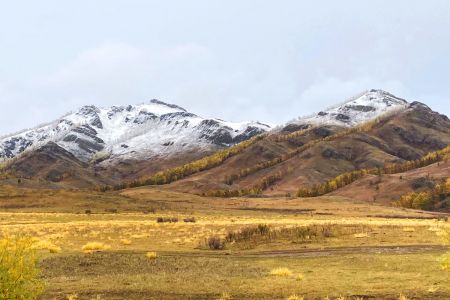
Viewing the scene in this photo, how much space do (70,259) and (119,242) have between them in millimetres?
13128

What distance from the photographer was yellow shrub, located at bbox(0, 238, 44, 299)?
16344 millimetres

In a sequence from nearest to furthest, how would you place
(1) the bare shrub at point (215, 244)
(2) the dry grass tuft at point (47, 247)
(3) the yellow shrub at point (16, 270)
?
(3) the yellow shrub at point (16, 270) < (2) the dry grass tuft at point (47, 247) < (1) the bare shrub at point (215, 244)

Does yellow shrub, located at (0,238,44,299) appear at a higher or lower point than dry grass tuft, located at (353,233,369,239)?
higher

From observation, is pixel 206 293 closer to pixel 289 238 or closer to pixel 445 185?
pixel 289 238

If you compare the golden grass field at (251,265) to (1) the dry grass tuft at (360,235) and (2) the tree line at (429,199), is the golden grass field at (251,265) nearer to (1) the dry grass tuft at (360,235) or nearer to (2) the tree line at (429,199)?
(1) the dry grass tuft at (360,235)

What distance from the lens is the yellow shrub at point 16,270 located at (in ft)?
53.6

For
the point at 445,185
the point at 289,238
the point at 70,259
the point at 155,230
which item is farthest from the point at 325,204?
→ the point at 70,259

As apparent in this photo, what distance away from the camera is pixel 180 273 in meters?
29.8

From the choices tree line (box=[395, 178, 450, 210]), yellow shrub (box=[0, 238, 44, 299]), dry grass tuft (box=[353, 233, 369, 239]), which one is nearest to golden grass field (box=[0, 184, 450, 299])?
dry grass tuft (box=[353, 233, 369, 239])

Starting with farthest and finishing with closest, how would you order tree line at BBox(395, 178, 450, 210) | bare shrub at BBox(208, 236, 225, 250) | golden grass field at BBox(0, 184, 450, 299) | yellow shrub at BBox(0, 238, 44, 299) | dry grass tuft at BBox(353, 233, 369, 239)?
tree line at BBox(395, 178, 450, 210)
dry grass tuft at BBox(353, 233, 369, 239)
bare shrub at BBox(208, 236, 225, 250)
golden grass field at BBox(0, 184, 450, 299)
yellow shrub at BBox(0, 238, 44, 299)

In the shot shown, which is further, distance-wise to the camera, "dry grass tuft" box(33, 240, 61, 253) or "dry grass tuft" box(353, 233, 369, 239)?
"dry grass tuft" box(353, 233, 369, 239)

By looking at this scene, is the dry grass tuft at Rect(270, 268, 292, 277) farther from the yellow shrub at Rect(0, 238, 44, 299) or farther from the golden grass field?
the yellow shrub at Rect(0, 238, 44, 299)

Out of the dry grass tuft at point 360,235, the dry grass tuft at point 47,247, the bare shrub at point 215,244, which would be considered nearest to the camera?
the dry grass tuft at point 47,247

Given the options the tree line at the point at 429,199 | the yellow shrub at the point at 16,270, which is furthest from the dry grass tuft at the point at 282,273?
the tree line at the point at 429,199
